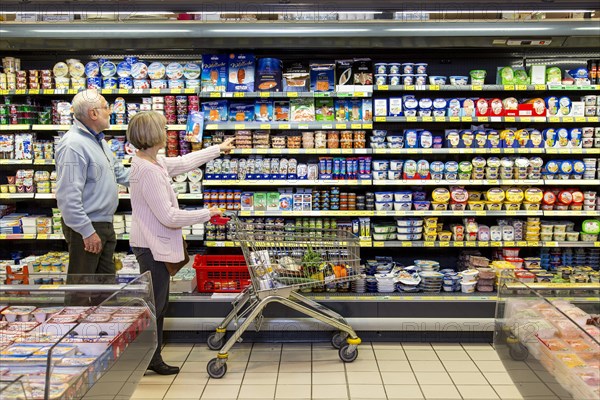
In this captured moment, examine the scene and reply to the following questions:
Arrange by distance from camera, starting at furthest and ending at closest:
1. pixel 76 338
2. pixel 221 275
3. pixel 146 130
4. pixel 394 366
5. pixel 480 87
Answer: pixel 480 87
pixel 221 275
pixel 394 366
pixel 146 130
pixel 76 338

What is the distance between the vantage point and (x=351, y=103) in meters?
5.15

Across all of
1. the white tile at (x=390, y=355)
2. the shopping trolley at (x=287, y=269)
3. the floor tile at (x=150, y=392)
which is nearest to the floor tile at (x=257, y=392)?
the shopping trolley at (x=287, y=269)

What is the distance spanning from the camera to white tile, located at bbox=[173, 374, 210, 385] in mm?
3967

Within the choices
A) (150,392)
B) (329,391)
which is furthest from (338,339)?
(150,392)

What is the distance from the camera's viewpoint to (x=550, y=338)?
2459 mm

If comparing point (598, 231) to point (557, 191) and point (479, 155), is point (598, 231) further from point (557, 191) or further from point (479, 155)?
point (479, 155)

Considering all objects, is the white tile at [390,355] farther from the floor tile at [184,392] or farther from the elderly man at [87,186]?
the elderly man at [87,186]

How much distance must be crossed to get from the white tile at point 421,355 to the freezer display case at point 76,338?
234 centimetres

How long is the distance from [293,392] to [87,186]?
191 centimetres

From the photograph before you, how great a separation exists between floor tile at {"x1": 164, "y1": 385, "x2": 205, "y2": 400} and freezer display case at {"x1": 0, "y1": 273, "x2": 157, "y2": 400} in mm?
1179

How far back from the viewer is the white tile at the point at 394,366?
4.14 m

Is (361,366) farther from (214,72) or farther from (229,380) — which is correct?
(214,72)

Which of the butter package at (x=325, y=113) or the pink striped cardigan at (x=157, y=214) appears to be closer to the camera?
the pink striped cardigan at (x=157, y=214)

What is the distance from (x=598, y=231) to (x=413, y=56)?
232 centimetres
